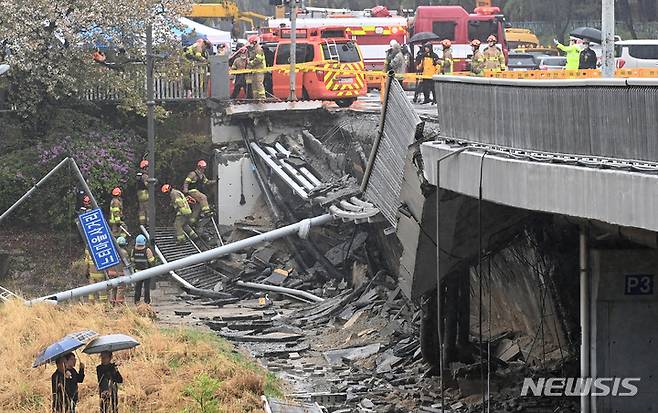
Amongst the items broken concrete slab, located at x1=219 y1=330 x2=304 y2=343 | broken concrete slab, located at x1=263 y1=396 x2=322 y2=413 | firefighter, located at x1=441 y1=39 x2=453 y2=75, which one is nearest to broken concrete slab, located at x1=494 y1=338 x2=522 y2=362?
broken concrete slab, located at x1=263 y1=396 x2=322 y2=413

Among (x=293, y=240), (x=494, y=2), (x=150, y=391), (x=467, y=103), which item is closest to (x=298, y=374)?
(x=150, y=391)

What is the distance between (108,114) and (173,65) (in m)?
1.94

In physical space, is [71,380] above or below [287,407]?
above

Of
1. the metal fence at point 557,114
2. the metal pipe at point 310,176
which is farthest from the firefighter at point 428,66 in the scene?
the metal fence at point 557,114

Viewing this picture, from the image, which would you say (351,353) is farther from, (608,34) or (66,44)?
(66,44)

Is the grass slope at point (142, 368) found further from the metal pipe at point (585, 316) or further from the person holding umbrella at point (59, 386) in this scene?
the metal pipe at point (585, 316)

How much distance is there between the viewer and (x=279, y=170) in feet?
91.5

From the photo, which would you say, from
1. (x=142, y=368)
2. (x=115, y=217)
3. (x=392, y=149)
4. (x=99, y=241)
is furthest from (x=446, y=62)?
(x=142, y=368)

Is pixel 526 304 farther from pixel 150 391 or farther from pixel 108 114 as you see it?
pixel 108 114

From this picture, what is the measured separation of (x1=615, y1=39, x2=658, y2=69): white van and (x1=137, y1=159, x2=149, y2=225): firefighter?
48.6ft

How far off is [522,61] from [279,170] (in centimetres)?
1854

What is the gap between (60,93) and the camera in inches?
1161

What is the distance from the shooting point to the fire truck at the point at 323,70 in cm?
3134

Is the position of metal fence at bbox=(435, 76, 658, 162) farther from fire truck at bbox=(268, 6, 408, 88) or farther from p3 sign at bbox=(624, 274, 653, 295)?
fire truck at bbox=(268, 6, 408, 88)
